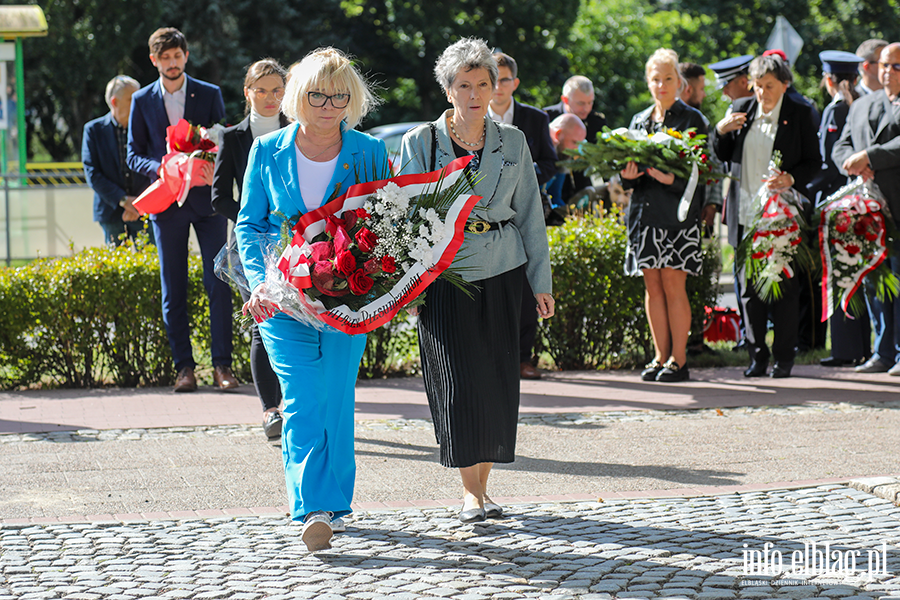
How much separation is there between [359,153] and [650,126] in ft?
13.2

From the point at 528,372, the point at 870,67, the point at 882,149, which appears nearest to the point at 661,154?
the point at 882,149

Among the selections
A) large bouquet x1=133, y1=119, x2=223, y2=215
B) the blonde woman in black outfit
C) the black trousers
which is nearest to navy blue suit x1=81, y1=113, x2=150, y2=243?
large bouquet x1=133, y1=119, x2=223, y2=215

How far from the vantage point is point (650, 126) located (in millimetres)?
8062

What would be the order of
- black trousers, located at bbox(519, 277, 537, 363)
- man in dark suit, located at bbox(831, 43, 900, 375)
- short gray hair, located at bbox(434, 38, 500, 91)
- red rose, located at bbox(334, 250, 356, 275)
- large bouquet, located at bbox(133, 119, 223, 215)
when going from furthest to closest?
black trousers, located at bbox(519, 277, 537, 363), man in dark suit, located at bbox(831, 43, 900, 375), large bouquet, located at bbox(133, 119, 223, 215), short gray hair, located at bbox(434, 38, 500, 91), red rose, located at bbox(334, 250, 356, 275)

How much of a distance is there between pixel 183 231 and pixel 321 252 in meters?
3.98

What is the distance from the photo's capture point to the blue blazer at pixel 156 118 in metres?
7.88

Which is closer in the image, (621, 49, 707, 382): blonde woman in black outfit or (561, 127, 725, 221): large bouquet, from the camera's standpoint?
(561, 127, 725, 221): large bouquet

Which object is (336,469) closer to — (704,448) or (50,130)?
(704,448)

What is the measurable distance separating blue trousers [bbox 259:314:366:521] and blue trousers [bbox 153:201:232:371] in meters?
3.41

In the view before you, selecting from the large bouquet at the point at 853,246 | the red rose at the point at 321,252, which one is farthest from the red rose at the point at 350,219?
the large bouquet at the point at 853,246

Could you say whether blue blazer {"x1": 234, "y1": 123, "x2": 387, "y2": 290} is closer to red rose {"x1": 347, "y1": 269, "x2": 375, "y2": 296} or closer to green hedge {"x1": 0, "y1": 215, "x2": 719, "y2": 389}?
red rose {"x1": 347, "y1": 269, "x2": 375, "y2": 296}

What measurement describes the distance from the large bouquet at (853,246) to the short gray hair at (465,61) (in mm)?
4296

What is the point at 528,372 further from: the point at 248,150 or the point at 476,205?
the point at 476,205

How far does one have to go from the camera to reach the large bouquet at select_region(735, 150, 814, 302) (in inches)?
316
